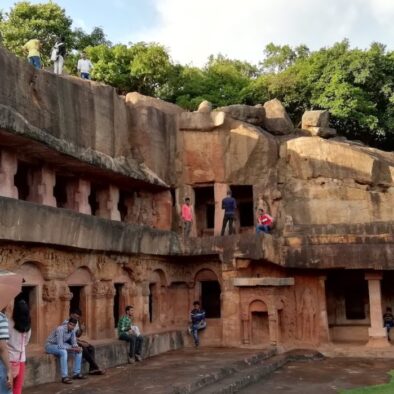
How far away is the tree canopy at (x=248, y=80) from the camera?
30703 millimetres

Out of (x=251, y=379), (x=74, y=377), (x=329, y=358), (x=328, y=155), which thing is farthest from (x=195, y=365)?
(x=328, y=155)

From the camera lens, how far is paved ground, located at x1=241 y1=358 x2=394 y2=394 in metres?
12.2

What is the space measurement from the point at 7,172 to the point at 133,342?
5.16 metres

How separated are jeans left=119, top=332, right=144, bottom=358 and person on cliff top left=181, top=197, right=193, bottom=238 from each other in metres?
5.43

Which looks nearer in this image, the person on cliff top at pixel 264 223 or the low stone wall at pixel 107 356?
the low stone wall at pixel 107 356

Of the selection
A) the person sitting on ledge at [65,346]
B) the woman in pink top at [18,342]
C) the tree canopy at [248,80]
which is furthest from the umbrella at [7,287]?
the tree canopy at [248,80]

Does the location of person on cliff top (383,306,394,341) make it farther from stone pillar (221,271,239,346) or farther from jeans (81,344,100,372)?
jeans (81,344,100,372)

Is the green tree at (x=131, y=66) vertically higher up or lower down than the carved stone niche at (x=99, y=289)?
higher up

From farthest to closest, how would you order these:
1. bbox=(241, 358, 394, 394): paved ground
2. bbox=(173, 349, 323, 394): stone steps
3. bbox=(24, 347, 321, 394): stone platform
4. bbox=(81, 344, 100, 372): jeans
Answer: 1. bbox=(81, 344, 100, 372): jeans
2. bbox=(241, 358, 394, 394): paved ground
3. bbox=(173, 349, 323, 394): stone steps
4. bbox=(24, 347, 321, 394): stone platform

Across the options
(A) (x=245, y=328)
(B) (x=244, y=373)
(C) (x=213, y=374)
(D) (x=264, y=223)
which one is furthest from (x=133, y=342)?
(D) (x=264, y=223)

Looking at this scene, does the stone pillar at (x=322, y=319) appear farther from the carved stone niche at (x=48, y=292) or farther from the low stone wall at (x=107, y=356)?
the carved stone niche at (x=48, y=292)

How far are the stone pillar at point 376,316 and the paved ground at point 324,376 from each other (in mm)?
1309

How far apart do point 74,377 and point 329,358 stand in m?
8.33

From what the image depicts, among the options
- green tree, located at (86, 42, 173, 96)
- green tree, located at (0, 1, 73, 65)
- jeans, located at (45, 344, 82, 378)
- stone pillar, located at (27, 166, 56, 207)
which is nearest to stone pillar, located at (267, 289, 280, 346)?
stone pillar, located at (27, 166, 56, 207)
